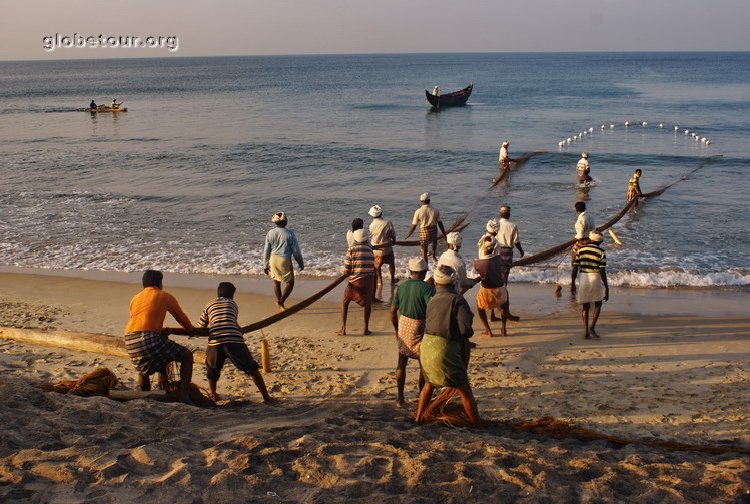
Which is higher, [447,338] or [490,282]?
[490,282]

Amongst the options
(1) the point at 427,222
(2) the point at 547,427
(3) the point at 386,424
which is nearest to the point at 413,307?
(3) the point at 386,424

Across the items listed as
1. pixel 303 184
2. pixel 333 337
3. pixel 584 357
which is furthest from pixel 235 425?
pixel 303 184

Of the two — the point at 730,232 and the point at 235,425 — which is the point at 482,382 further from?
the point at 730,232

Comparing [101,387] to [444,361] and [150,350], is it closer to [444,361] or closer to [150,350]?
[150,350]

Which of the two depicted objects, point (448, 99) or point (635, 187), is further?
point (448, 99)

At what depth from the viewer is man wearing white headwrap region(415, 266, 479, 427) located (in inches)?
207

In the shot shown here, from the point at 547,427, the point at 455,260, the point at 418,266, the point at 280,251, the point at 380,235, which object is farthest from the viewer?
the point at 380,235

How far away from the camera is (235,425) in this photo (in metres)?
5.30

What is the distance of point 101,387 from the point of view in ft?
19.7

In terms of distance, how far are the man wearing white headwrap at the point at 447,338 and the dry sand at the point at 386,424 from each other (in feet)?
1.42

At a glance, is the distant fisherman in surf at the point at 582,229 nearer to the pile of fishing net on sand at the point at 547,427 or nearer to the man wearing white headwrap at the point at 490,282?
the man wearing white headwrap at the point at 490,282

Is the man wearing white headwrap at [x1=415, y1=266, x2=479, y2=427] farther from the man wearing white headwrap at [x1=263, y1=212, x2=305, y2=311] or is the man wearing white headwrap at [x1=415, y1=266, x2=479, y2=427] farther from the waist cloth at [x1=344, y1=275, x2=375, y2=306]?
the man wearing white headwrap at [x1=263, y1=212, x2=305, y2=311]

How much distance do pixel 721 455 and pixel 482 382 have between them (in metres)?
2.45

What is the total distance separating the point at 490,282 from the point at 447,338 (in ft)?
9.91
